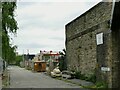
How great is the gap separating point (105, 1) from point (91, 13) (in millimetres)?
4614

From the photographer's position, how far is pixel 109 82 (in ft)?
68.3

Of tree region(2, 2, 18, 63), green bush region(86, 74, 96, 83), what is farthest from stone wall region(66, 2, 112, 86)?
tree region(2, 2, 18, 63)

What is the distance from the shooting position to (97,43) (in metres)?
22.7

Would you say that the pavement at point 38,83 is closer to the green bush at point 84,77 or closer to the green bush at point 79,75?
the green bush at point 84,77

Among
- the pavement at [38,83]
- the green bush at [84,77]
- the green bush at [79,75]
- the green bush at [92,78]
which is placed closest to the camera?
the pavement at [38,83]

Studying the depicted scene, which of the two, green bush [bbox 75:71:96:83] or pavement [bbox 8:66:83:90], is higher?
green bush [bbox 75:71:96:83]

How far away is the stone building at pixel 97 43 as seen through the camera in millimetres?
20625

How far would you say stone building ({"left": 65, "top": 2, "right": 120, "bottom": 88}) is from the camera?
20625mm

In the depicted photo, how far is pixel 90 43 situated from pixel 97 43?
5.36 metres

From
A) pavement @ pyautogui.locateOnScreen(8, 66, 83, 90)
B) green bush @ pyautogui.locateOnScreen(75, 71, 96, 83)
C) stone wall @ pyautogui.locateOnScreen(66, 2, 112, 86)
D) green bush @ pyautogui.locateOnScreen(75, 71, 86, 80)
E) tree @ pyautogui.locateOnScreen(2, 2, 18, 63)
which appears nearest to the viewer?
stone wall @ pyautogui.locateOnScreen(66, 2, 112, 86)

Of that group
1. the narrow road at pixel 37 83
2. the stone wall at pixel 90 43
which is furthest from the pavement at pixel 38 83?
the stone wall at pixel 90 43

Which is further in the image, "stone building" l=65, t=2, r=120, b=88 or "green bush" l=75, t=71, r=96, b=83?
"green bush" l=75, t=71, r=96, b=83

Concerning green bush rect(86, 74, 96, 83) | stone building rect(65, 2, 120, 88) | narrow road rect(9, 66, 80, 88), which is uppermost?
stone building rect(65, 2, 120, 88)

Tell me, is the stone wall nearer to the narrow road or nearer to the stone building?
the stone building
